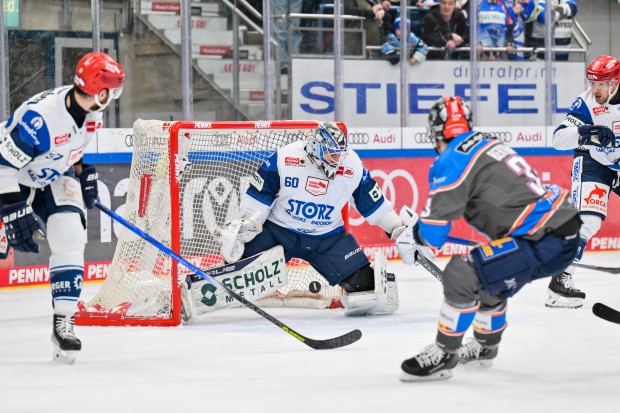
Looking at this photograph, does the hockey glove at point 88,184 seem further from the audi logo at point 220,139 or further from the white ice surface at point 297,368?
the audi logo at point 220,139

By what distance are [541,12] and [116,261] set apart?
17.4 ft

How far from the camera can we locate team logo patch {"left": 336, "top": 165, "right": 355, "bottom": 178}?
19.4 feet

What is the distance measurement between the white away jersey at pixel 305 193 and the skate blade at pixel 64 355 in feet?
5.01

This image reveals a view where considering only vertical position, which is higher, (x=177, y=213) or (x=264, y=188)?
(x=264, y=188)

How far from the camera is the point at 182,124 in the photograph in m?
5.95

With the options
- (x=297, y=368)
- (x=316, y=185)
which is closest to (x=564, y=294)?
(x=316, y=185)

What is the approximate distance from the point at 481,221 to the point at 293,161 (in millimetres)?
1941

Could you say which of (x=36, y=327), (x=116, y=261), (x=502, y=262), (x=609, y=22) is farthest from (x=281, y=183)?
(x=609, y=22)

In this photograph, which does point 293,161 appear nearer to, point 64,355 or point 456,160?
point 64,355

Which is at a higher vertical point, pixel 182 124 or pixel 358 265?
pixel 182 124

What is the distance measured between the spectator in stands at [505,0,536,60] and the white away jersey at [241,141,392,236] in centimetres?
420

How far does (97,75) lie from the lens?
14.7 ft

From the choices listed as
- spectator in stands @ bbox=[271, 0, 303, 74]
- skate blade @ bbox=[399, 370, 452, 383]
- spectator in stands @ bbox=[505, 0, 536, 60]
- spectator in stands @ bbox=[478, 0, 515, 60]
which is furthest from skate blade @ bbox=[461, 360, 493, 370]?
spectator in stands @ bbox=[505, 0, 536, 60]

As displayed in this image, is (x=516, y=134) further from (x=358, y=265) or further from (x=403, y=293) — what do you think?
(x=358, y=265)
